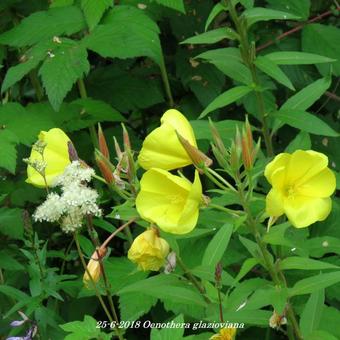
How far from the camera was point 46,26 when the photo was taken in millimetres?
2617

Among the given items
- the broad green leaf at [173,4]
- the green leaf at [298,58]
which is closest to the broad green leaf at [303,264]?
the green leaf at [298,58]

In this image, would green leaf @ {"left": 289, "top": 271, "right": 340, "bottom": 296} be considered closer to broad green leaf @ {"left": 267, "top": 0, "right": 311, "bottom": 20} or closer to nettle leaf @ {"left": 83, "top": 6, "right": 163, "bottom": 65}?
nettle leaf @ {"left": 83, "top": 6, "right": 163, "bottom": 65}

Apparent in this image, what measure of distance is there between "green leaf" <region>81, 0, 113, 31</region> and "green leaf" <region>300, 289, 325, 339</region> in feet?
3.72

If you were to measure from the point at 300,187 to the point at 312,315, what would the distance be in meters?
0.45

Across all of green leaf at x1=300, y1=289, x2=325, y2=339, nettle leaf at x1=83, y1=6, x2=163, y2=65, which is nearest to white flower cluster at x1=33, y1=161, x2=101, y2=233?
green leaf at x1=300, y1=289, x2=325, y2=339

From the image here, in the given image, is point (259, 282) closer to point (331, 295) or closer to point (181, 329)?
point (181, 329)

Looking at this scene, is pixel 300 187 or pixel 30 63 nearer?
pixel 300 187

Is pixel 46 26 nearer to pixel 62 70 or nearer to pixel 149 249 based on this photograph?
pixel 62 70

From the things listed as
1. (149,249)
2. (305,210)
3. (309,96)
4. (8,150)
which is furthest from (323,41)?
(149,249)

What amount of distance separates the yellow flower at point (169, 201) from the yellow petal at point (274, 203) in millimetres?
137

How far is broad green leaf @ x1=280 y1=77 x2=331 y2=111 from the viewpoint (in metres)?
2.31

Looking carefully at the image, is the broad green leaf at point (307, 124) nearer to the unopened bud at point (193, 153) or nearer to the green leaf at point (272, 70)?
the green leaf at point (272, 70)

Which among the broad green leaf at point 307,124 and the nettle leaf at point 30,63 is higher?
the nettle leaf at point 30,63

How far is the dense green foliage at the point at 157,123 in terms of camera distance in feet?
5.99
